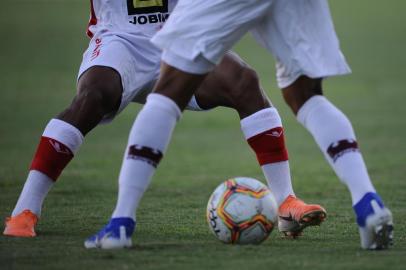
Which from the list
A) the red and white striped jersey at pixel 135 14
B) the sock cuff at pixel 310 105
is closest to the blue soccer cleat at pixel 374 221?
the sock cuff at pixel 310 105

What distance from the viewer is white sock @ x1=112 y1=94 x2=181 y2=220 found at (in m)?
5.65

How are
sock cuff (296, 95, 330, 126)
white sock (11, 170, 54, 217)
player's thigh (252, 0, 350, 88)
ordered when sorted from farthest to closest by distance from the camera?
1. white sock (11, 170, 54, 217)
2. sock cuff (296, 95, 330, 126)
3. player's thigh (252, 0, 350, 88)

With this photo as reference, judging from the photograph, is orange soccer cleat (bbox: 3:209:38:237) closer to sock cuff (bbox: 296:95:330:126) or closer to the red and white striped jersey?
the red and white striped jersey

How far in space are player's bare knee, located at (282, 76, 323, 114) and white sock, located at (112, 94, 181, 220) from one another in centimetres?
72

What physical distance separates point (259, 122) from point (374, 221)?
1.45 metres

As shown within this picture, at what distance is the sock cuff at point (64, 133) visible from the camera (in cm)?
663

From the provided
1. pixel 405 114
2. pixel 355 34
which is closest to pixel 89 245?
pixel 405 114

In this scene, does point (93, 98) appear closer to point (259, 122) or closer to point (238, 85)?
point (238, 85)

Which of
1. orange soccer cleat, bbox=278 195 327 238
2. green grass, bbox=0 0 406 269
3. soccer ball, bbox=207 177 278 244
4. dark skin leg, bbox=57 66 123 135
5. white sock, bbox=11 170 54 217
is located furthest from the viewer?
dark skin leg, bbox=57 66 123 135

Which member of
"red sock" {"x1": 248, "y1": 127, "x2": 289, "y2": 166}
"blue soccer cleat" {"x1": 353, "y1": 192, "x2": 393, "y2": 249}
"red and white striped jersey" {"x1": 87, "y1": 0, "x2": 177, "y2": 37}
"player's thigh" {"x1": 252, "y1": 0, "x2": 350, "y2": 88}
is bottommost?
"blue soccer cleat" {"x1": 353, "y1": 192, "x2": 393, "y2": 249}

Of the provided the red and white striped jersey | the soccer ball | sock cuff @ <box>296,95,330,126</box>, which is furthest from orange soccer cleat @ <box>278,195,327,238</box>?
the red and white striped jersey

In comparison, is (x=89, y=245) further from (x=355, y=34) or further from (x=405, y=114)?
(x=355, y=34)

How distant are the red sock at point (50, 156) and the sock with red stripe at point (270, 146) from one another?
125cm

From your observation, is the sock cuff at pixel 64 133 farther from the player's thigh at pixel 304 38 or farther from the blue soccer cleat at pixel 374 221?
the blue soccer cleat at pixel 374 221
